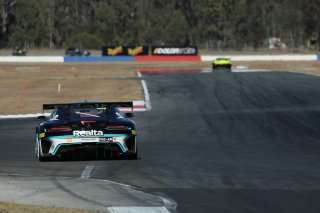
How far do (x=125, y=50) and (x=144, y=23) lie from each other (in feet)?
176

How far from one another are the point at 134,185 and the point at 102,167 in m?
2.69

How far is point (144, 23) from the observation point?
156500mm

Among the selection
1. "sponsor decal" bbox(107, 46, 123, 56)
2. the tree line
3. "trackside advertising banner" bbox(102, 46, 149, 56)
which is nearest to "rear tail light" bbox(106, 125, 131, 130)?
"trackside advertising banner" bbox(102, 46, 149, 56)

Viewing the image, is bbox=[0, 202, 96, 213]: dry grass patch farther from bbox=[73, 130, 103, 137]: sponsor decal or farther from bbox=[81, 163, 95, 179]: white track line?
bbox=[73, 130, 103, 137]: sponsor decal

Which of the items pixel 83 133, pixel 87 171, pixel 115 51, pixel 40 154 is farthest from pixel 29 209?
pixel 115 51

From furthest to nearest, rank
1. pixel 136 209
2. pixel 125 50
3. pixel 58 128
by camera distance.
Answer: pixel 125 50
pixel 58 128
pixel 136 209

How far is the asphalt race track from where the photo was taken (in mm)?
11180

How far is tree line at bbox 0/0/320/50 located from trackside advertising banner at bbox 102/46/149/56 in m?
36.0

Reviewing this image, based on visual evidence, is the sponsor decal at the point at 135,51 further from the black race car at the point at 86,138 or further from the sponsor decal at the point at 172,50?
the black race car at the point at 86,138

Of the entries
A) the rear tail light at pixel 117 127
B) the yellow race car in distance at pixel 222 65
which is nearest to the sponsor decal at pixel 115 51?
the yellow race car in distance at pixel 222 65

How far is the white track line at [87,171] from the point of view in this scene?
13.7 m

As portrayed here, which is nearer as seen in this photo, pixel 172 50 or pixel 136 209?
pixel 136 209

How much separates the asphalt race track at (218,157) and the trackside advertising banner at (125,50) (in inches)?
2624

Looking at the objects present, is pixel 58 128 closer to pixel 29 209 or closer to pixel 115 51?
pixel 29 209
